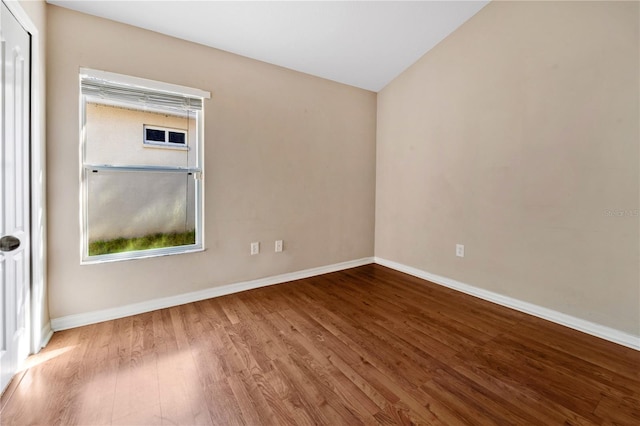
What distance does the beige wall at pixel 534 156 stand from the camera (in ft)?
6.69

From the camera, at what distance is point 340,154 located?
143 inches

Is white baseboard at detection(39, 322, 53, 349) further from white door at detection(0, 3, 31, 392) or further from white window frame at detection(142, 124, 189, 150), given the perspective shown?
white window frame at detection(142, 124, 189, 150)

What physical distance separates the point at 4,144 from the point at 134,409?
5.11 ft

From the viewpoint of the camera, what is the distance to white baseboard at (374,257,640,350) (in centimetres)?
204

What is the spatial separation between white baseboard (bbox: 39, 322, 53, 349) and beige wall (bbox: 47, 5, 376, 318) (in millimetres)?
100

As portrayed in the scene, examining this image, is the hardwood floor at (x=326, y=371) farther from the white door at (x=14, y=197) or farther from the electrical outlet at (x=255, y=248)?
the electrical outlet at (x=255, y=248)

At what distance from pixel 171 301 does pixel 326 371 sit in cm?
167

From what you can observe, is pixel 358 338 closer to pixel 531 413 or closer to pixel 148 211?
pixel 531 413

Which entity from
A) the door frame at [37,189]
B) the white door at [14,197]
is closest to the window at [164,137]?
the door frame at [37,189]

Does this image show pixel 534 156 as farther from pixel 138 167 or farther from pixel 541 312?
pixel 138 167

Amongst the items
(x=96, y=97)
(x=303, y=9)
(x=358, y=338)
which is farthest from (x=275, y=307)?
(x=303, y=9)

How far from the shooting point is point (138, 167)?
2420 mm

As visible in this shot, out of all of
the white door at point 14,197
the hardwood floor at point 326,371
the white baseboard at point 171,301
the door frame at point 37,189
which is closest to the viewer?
the hardwood floor at point 326,371

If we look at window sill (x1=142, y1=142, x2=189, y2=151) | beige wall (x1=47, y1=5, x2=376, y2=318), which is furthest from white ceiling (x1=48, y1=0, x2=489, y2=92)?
window sill (x1=142, y1=142, x2=189, y2=151)
